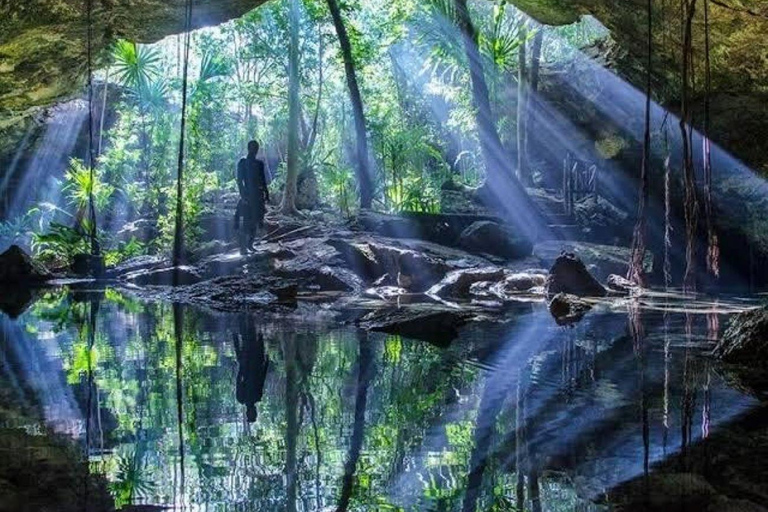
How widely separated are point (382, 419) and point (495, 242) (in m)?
12.7

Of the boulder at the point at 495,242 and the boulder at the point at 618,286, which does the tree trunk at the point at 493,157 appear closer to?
the boulder at the point at 495,242

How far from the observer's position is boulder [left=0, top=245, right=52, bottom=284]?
15.2 metres

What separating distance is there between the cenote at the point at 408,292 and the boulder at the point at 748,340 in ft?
0.07

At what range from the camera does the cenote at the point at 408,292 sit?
2.88 metres

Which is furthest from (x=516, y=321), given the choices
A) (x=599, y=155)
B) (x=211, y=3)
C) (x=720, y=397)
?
(x=599, y=155)

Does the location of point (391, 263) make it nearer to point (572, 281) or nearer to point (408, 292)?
point (408, 292)

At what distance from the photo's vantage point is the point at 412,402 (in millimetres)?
4098

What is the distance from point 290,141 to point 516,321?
15.2 m

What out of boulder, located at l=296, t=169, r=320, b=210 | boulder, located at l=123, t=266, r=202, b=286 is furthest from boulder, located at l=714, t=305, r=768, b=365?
boulder, located at l=296, t=169, r=320, b=210

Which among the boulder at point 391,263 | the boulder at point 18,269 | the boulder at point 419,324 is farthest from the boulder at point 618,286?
the boulder at point 18,269

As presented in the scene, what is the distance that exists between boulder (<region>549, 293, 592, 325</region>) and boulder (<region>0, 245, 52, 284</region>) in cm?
1090

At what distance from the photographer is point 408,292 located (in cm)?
1207

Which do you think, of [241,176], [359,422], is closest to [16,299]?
[241,176]

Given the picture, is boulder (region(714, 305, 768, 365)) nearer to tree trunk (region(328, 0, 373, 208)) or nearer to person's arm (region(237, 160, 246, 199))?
person's arm (region(237, 160, 246, 199))
